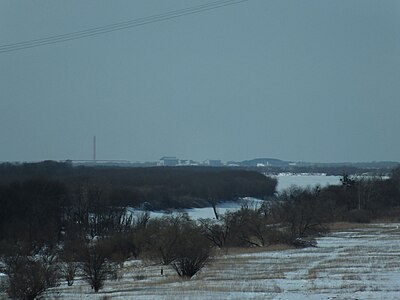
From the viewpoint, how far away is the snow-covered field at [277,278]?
2419 cm

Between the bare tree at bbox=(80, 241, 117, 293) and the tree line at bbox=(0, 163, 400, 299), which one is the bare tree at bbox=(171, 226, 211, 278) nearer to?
the tree line at bbox=(0, 163, 400, 299)

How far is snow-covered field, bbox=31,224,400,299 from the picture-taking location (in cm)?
2419

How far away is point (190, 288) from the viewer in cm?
2658

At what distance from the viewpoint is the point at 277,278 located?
100 ft

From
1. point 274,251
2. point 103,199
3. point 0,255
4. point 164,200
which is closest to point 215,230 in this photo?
point 274,251

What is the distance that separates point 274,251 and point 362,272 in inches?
753

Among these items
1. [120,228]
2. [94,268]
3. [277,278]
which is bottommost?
[277,278]

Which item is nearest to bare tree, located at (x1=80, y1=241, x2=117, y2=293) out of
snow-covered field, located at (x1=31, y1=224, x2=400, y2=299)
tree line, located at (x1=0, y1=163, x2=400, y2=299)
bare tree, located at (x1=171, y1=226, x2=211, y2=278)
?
tree line, located at (x1=0, y1=163, x2=400, y2=299)

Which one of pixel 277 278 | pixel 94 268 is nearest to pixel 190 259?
pixel 277 278

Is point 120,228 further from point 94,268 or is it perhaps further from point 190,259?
point 94,268

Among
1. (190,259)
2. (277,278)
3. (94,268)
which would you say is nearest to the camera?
(277,278)

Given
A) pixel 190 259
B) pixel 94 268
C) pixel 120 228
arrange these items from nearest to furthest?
1. pixel 94 268
2. pixel 190 259
3. pixel 120 228

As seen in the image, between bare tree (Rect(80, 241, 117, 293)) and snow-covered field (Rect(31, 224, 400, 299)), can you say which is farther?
bare tree (Rect(80, 241, 117, 293))

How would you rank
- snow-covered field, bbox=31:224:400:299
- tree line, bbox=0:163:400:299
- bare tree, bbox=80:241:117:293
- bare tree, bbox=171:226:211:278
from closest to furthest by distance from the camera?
snow-covered field, bbox=31:224:400:299 < bare tree, bbox=80:241:117:293 < tree line, bbox=0:163:400:299 < bare tree, bbox=171:226:211:278
